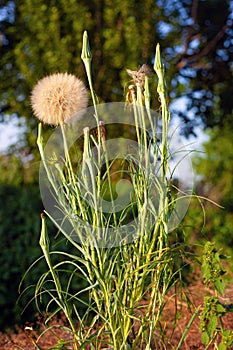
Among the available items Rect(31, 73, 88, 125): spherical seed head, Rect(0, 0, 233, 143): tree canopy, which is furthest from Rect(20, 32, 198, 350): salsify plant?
Rect(0, 0, 233, 143): tree canopy

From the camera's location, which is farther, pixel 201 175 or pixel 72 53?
pixel 201 175

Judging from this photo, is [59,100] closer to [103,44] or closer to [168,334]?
[168,334]

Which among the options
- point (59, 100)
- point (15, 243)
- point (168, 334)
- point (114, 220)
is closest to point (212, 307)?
point (114, 220)

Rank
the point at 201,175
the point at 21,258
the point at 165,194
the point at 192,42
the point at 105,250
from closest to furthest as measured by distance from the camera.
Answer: the point at 165,194 → the point at 105,250 → the point at 21,258 → the point at 201,175 → the point at 192,42

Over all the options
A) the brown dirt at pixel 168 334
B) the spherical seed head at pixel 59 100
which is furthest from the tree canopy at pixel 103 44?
the spherical seed head at pixel 59 100

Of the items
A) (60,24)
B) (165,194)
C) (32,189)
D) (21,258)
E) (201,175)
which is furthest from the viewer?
(201,175)

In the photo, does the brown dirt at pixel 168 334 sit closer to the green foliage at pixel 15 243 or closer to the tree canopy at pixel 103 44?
the green foliage at pixel 15 243

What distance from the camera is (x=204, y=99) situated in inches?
233

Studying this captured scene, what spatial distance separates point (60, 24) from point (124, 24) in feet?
1.82

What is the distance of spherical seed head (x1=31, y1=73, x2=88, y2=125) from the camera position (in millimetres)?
1849

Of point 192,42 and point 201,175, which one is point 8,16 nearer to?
point 192,42

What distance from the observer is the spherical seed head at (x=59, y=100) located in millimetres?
1849

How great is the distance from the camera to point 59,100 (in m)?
1.87

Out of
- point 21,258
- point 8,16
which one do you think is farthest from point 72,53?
point 21,258
